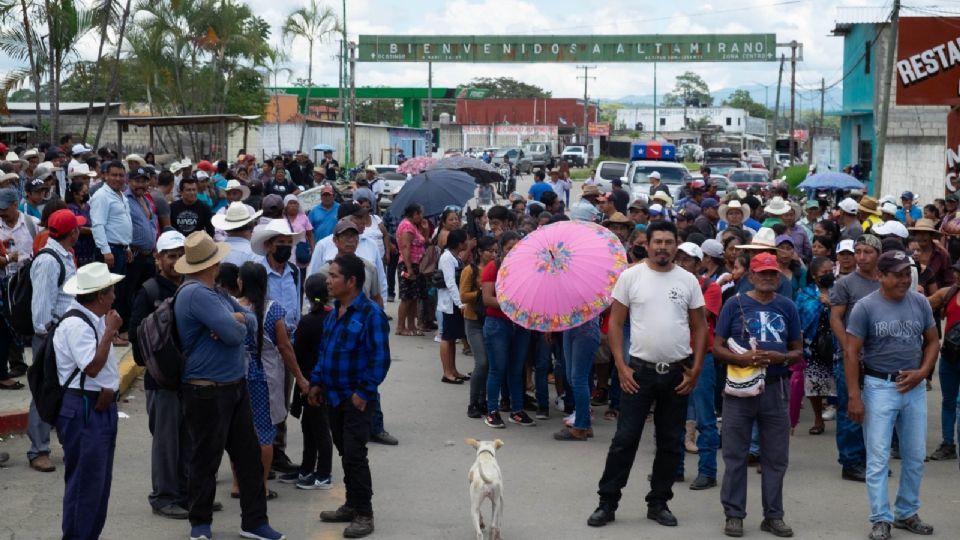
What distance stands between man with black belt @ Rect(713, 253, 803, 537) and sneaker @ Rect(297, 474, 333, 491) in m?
2.83

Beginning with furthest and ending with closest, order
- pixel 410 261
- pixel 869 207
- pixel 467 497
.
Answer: pixel 869 207 → pixel 410 261 → pixel 467 497

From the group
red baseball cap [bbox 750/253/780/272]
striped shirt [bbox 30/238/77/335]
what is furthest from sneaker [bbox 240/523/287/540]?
red baseball cap [bbox 750/253/780/272]

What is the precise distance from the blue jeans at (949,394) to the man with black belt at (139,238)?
8.26 meters

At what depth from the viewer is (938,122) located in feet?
129

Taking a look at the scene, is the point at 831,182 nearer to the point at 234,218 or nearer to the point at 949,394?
the point at 949,394

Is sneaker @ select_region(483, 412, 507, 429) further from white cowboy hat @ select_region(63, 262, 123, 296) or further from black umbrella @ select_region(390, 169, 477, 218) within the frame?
black umbrella @ select_region(390, 169, 477, 218)

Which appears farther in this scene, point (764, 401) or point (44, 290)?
point (44, 290)

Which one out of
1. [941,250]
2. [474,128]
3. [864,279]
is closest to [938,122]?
[941,250]

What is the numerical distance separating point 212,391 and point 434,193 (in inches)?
359

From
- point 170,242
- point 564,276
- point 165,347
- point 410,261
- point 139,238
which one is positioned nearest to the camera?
point 165,347

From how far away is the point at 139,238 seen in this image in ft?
42.6

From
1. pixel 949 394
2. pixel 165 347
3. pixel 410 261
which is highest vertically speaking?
pixel 165 347

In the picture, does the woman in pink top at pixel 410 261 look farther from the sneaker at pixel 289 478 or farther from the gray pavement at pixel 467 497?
the sneaker at pixel 289 478

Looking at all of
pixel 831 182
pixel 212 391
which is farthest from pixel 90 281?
pixel 831 182
